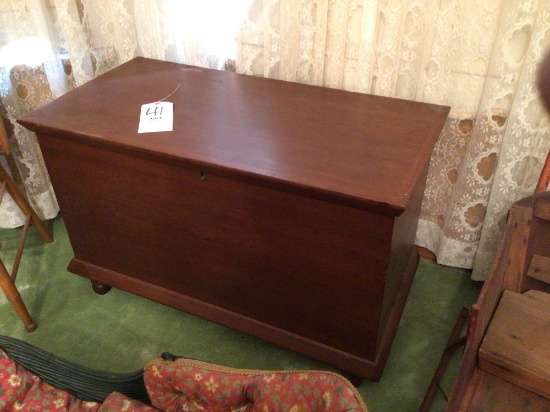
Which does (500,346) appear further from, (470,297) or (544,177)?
(470,297)

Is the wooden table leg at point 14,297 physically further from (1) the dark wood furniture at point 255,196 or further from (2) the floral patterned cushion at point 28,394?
(2) the floral patterned cushion at point 28,394

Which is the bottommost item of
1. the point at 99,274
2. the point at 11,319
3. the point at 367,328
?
the point at 11,319

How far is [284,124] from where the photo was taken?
4.17 feet

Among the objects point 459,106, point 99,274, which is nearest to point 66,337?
point 99,274

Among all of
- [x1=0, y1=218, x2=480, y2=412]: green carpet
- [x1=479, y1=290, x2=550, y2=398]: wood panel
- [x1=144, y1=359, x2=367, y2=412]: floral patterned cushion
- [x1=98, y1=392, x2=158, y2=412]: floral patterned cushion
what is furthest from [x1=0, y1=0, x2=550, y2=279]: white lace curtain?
[x1=98, y1=392, x2=158, y2=412]: floral patterned cushion

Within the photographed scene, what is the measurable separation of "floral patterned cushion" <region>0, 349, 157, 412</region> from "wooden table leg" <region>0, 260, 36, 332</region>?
1.15 feet

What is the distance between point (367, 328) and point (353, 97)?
0.58 meters

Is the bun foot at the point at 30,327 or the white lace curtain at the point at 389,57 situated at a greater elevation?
the white lace curtain at the point at 389,57

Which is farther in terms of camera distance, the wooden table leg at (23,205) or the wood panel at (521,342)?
the wooden table leg at (23,205)

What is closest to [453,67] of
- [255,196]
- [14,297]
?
[255,196]

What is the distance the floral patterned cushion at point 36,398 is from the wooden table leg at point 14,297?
0.35 meters

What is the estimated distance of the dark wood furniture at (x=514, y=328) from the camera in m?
0.99

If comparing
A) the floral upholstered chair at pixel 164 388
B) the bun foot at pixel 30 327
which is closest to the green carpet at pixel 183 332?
the bun foot at pixel 30 327

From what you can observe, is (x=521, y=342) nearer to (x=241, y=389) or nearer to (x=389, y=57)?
(x=241, y=389)
